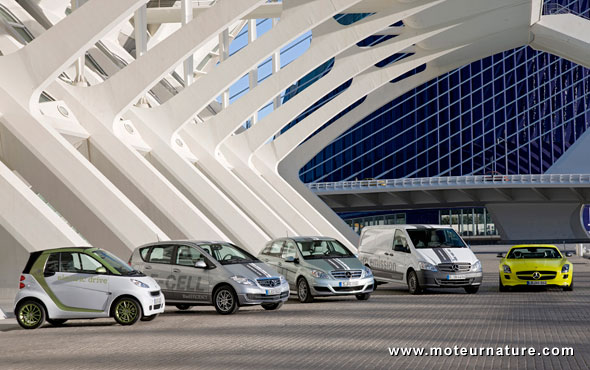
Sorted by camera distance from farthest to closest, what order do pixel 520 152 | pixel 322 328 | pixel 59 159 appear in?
pixel 520 152, pixel 59 159, pixel 322 328

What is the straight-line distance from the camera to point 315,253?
19.7m

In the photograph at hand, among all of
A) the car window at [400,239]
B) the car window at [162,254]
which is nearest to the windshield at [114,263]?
the car window at [162,254]

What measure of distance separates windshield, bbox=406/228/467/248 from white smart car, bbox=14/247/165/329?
875 cm

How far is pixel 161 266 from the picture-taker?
1616 centimetres

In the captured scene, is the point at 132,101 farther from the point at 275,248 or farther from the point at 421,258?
the point at 421,258

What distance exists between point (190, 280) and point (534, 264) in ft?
27.7

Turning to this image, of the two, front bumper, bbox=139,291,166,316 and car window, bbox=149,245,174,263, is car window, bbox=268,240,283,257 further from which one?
front bumper, bbox=139,291,166,316

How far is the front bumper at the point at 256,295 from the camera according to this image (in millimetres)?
15336

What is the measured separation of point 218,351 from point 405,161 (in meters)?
81.9

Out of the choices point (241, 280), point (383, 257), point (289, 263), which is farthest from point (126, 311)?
point (383, 257)

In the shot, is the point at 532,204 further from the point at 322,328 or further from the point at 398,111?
the point at 322,328

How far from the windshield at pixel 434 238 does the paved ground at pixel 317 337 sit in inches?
141

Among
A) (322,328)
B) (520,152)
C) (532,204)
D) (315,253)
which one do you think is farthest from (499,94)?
(322,328)

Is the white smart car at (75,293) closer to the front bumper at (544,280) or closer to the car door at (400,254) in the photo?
the car door at (400,254)
